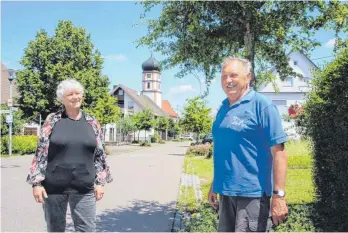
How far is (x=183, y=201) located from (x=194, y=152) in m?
17.5

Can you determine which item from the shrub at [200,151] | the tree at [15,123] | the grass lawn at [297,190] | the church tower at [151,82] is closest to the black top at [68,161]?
the grass lawn at [297,190]

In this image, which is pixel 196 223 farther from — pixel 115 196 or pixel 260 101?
pixel 115 196

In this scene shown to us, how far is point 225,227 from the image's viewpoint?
3.22 m

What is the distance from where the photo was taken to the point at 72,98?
3910 millimetres

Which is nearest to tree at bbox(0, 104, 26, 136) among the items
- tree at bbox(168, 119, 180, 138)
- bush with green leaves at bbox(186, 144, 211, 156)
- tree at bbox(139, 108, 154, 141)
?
bush with green leaves at bbox(186, 144, 211, 156)

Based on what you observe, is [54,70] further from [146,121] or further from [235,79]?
[235,79]

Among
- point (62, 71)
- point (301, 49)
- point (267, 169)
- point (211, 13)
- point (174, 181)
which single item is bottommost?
point (174, 181)

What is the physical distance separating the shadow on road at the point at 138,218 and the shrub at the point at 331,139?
7.98ft

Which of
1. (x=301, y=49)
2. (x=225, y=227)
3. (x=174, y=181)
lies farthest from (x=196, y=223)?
(x=174, y=181)

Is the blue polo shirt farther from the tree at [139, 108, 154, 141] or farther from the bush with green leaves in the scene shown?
the tree at [139, 108, 154, 141]

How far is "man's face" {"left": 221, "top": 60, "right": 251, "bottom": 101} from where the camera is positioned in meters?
3.16

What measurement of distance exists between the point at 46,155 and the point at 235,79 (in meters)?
2.00

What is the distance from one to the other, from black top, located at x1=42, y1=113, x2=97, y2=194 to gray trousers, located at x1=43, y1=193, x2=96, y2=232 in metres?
0.08

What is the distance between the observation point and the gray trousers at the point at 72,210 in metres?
3.86
